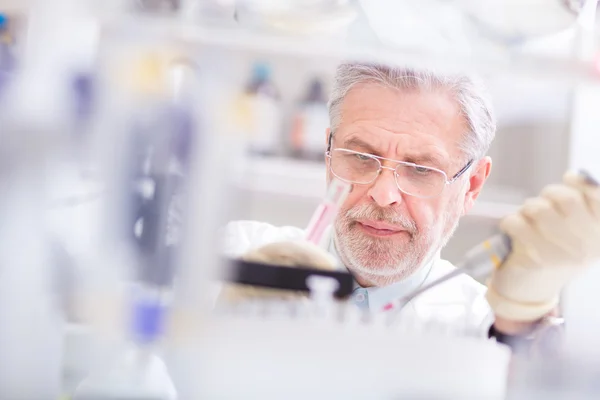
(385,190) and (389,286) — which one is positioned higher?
(385,190)

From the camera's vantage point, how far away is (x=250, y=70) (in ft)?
2.43

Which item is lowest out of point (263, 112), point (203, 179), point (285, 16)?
point (203, 179)

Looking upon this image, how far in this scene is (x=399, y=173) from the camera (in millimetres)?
741

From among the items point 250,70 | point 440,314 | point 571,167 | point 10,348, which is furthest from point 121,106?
point 571,167

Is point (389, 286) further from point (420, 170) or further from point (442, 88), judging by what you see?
point (442, 88)

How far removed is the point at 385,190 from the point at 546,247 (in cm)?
23

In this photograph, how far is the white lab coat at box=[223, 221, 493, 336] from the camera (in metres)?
0.75

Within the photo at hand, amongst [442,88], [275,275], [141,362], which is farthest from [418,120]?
[141,362]

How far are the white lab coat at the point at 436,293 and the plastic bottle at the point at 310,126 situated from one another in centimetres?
11

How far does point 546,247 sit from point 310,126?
0.37m

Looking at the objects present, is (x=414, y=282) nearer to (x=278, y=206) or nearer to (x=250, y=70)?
(x=278, y=206)

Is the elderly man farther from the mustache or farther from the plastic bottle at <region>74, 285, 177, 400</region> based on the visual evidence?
the plastic bottle at <region>74, 285, 177, 400</region>

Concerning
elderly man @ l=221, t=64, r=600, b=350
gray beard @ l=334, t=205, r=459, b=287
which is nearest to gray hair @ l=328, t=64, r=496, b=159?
elderly man @ l=221, t=64, r=600, b=350

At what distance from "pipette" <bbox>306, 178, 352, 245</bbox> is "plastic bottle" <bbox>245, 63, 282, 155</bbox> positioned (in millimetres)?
95
